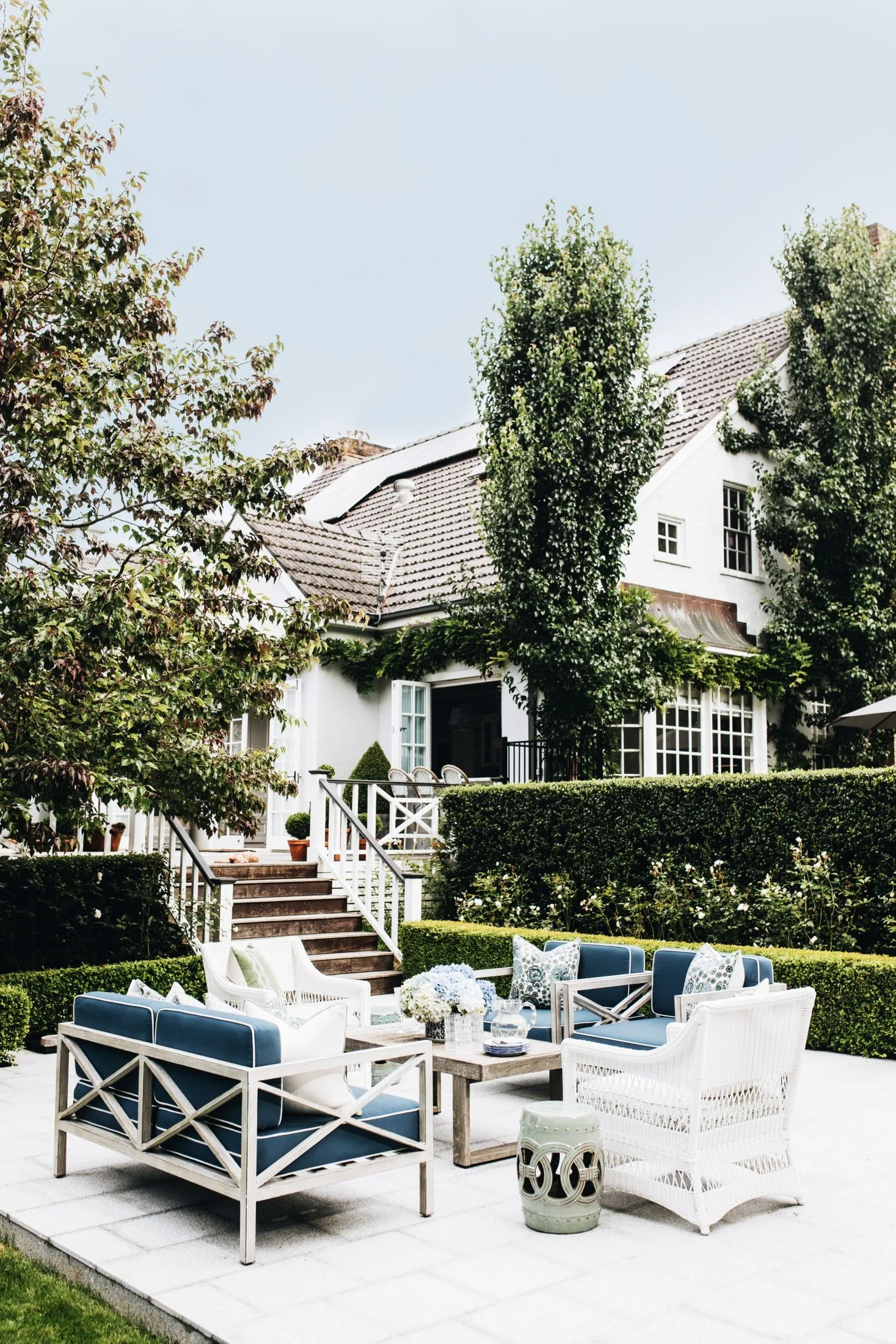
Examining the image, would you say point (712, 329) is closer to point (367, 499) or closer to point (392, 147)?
point (367, 499)

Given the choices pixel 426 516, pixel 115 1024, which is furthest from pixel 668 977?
pixel 426 516

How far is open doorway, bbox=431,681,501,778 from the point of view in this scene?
19.9m

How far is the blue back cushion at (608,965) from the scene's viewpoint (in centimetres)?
855

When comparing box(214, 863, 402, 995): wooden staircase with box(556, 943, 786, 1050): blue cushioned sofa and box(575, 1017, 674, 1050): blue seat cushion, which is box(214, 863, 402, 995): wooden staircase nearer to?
box(556, 943, 786, 1050): blue cushioned sofa

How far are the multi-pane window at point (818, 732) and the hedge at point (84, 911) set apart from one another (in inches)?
417

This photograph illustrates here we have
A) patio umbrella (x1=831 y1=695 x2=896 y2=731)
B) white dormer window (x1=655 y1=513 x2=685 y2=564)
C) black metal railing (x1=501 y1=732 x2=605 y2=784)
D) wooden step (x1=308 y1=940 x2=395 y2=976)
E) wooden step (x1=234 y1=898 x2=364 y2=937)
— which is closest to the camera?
patio umbrella (x1=831 y1=695 x2=896 y2=731)

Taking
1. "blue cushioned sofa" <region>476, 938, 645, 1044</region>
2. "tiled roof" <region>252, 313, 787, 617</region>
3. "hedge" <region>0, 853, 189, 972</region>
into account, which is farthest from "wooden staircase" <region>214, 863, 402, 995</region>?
"tiled roof" <region>252, 313, 787, 617</region>

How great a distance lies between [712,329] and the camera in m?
23.7

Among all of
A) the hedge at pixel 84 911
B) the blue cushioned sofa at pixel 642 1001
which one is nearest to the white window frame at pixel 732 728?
the hedge at pixel 84 911

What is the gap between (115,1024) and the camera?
5781mm

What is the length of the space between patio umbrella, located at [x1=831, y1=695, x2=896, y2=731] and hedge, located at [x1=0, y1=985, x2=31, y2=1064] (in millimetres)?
8696

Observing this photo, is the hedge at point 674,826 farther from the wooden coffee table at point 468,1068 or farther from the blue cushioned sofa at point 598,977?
the wooden coffee table at point 468,1068

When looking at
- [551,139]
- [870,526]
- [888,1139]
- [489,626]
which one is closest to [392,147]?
[551,139]

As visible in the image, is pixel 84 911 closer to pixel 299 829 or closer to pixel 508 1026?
pixel 299 829
